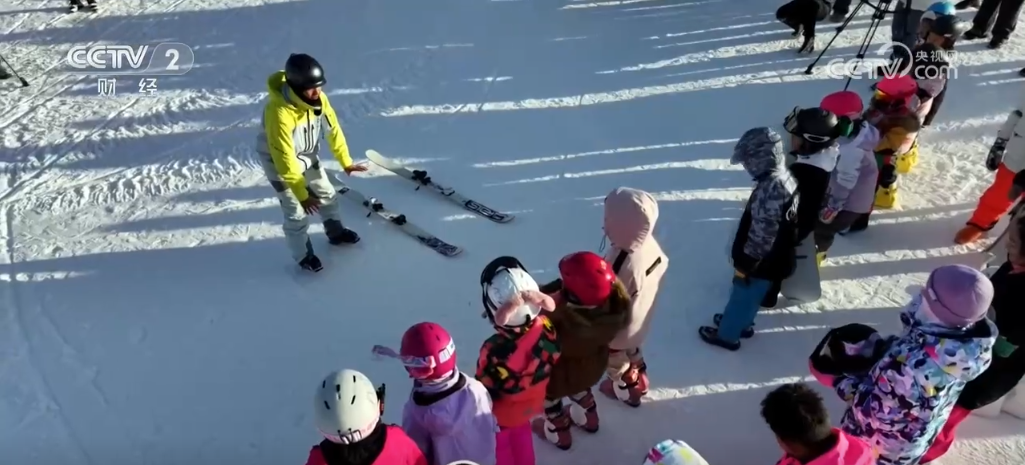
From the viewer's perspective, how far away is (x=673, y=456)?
102 inches

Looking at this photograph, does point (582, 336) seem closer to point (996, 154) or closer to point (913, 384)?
point (913, 384)

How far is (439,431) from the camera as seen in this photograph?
329cm

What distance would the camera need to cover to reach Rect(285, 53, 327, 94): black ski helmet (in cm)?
487

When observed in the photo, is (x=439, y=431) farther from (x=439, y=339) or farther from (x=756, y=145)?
(x=756, y=145)

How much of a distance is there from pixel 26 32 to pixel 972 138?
10.5 metres

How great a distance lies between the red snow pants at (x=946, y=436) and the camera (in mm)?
3992

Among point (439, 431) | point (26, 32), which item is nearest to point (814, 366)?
point (439, 431)

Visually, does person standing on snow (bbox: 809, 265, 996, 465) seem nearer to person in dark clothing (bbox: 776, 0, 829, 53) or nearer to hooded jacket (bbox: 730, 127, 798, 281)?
hooded jacket (bbox: 730, 127, 798, 281)

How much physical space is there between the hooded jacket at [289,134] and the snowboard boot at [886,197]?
429 centimetres

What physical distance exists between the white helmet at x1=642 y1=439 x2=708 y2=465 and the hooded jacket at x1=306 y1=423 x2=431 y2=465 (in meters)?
0.99

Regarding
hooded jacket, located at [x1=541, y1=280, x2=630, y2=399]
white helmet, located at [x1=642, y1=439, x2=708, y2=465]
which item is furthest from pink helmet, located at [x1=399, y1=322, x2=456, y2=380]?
white helmet, located at [x1=642, y1=439, x2=708, y2=465]

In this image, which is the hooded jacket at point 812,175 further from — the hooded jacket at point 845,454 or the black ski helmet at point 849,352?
the hooded jacket at point 845,454

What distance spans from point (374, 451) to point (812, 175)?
9.23 ft

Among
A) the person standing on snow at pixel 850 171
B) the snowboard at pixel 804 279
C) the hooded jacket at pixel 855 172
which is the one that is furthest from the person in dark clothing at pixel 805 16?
the snowboard at pixel 804 279
